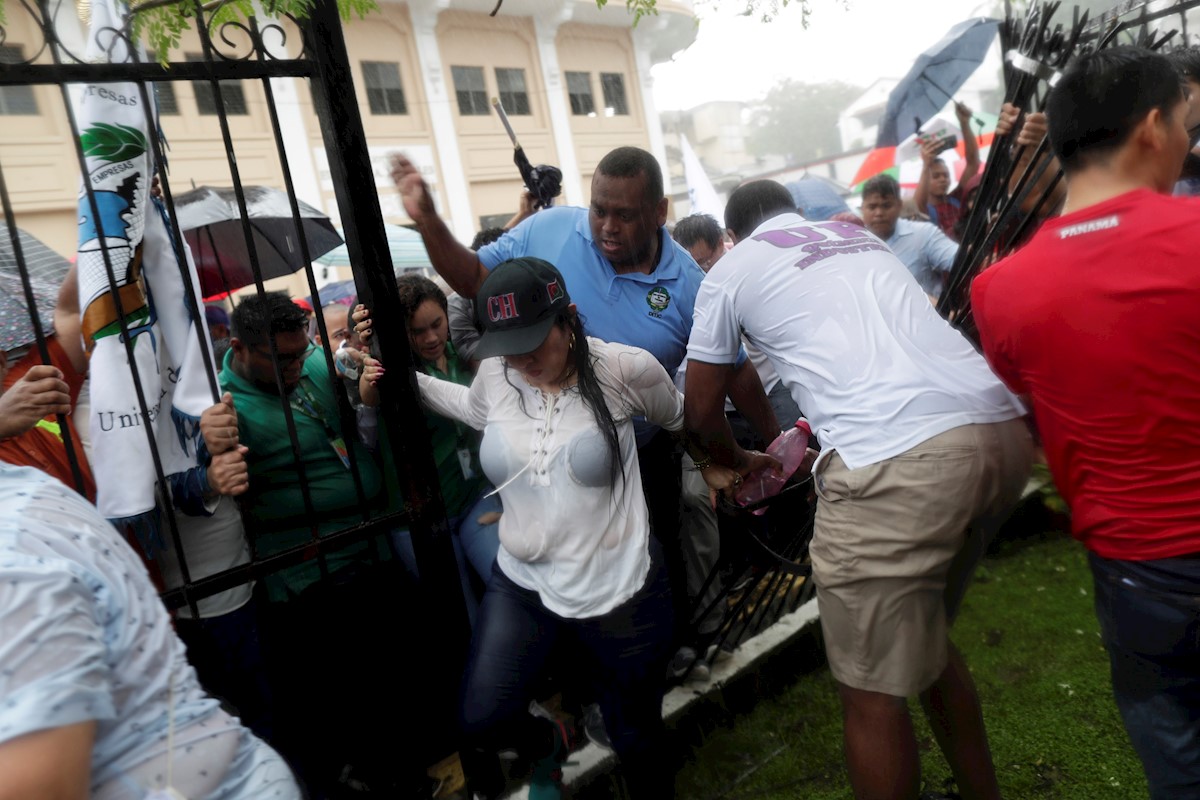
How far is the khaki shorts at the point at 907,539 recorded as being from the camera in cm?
195

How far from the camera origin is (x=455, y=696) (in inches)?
100

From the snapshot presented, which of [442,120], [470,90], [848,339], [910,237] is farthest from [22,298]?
[470,90]

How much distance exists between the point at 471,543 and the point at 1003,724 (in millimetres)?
2085

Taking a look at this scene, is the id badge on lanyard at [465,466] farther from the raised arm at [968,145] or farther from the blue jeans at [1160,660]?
the raised arm at [968,145]

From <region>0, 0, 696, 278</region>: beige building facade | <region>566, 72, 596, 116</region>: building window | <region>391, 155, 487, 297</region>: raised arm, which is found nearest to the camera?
<region>391, 155, 487, 297</region>: raised arm

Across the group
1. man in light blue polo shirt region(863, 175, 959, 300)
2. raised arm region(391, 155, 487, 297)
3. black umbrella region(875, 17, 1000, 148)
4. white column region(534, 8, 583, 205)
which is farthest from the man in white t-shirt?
white column region(534, 8, 583, 205)

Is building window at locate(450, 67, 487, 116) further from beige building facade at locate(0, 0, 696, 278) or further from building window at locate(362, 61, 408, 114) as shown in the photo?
building window at locate(362, 61, 408, 114)

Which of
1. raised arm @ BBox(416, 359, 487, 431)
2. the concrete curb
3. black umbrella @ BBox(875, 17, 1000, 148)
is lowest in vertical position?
the concrete curb

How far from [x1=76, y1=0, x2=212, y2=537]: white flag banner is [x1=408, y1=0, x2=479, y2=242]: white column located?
13248 millimetres

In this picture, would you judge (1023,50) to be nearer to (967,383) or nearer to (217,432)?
(967,383)

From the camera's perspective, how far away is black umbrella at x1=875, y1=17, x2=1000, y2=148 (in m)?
6.82

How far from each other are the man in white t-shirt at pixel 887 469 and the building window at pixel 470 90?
15370mm

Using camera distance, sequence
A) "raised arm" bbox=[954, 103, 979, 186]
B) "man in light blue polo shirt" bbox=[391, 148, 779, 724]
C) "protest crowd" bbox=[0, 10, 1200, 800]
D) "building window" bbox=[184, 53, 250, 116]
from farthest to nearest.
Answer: "building window" bbox=[184, 53, 250, 116]
"raised arm" bbox=[954, 103, 979, 186]
"man in light blue polo shirt" bbox=[391, 148, 779, 724]
"protest crowd" bbox=[0, 10, 1200, 800]

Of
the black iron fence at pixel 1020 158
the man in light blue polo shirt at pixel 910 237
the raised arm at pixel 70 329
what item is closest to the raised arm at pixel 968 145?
the man in light blue polo shirt at pixel 910 237
